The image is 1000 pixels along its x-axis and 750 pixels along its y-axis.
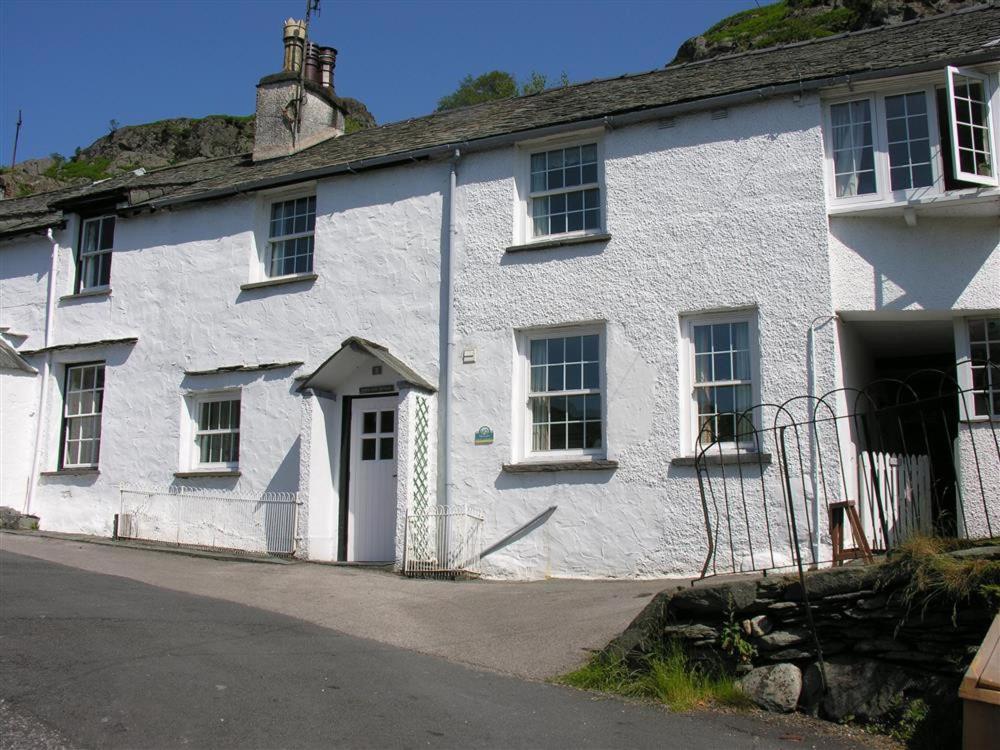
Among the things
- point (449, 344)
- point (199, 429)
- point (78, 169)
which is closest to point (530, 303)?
point (449, 344)

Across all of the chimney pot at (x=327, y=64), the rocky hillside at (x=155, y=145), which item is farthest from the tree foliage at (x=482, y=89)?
the chimney pot at (x=327, y=64)

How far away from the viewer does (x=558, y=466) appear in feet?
42.7

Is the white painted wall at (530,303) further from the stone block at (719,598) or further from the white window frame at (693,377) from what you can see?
the stone block at (719,598)

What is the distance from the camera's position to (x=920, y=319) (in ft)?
39.7

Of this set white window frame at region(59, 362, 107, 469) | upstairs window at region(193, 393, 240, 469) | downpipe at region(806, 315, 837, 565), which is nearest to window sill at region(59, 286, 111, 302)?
white window frame at region(59, 362, 107, 469)

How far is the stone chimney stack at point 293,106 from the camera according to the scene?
60.0ft

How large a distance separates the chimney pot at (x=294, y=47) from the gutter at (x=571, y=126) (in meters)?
3.45

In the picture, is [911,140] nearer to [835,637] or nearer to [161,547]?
[835,637]

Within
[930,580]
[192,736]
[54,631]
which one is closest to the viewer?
[192,736]

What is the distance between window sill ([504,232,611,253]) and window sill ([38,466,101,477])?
8362 mm

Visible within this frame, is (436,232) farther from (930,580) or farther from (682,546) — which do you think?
(930,580)

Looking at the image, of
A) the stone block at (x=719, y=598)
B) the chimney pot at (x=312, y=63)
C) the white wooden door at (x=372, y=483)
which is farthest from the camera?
the chimney pot at (x=312, y=63)

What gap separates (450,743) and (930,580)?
11.0 ft

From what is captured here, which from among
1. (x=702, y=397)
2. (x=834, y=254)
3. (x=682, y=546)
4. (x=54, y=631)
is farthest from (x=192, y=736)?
(x=834, y=254)
